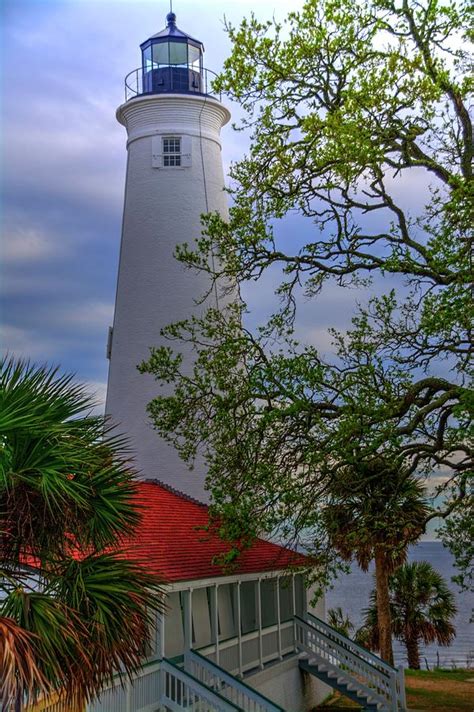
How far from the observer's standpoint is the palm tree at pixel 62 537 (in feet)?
32.0

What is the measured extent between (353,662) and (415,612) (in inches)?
394

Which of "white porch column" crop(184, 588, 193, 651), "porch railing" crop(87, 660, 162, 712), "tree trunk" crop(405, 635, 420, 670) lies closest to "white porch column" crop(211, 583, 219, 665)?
"white porch column" crop(184, 588, 193, 651)

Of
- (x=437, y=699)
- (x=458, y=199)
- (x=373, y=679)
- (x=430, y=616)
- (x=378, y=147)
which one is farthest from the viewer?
(x=430, y=616)

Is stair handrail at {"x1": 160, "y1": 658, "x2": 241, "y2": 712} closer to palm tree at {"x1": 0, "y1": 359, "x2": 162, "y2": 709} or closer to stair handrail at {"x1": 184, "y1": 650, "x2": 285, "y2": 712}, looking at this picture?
stair handrail at {"x1": 184, "y1": 650, "x2": 285, "y2": 712}

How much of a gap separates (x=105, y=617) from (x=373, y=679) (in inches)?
615

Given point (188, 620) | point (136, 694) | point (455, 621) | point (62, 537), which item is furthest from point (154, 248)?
point (455, 621)

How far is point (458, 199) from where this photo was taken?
14.4 m

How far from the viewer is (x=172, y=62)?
28.4 metres

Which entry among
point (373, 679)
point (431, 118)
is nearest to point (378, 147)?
point (431, 118)

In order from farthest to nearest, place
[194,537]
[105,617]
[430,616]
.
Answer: [430,616] → [194,537] → [105,617]

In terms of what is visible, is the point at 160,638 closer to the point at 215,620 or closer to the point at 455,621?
the point at 215,620

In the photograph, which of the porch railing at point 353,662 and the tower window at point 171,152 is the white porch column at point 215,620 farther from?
the tower window at point 171,152

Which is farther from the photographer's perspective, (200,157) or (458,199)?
(200,157)

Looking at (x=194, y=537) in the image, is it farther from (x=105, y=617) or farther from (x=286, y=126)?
(x=105, y=617)
